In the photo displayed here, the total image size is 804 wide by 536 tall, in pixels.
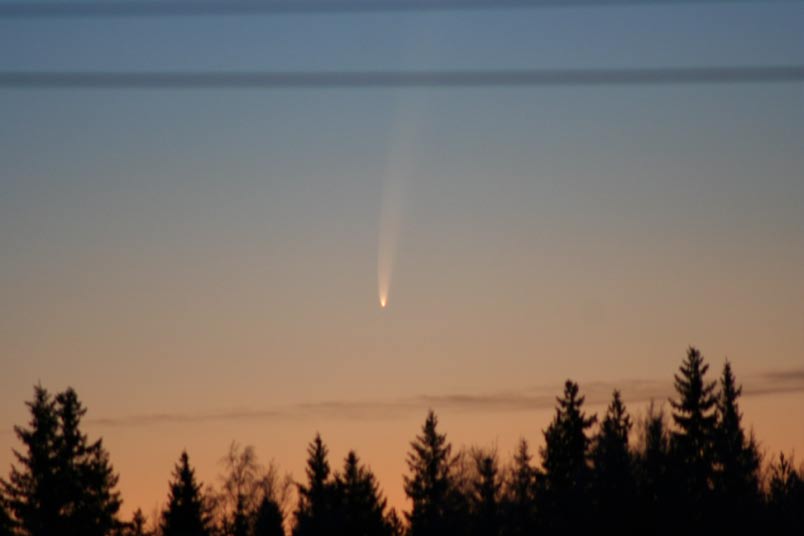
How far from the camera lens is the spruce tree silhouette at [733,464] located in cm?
6141

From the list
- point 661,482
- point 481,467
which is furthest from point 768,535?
point 481,467

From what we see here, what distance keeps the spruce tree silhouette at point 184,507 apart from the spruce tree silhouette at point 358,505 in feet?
23.2

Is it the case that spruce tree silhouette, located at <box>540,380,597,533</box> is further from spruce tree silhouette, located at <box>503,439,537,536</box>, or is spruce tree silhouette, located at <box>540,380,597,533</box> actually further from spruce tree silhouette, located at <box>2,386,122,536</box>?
spruce tree silhouette, located at <box>2,386,122,536</box>

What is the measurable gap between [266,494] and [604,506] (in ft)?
129

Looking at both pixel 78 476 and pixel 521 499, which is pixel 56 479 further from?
pixel 521 499

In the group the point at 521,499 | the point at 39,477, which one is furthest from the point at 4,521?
the point at 521,499

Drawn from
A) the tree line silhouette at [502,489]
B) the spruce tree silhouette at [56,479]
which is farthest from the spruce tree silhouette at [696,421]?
the spruce tree silhouette at [56,479]

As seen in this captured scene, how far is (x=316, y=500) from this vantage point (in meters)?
85.8

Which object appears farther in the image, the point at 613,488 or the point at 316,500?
the point at 316,500

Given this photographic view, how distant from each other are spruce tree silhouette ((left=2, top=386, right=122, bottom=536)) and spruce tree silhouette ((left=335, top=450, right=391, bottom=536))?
11.4 metres

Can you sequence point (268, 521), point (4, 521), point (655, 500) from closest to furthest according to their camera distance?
point (655, 500), point (4, 521), point (268, 521)

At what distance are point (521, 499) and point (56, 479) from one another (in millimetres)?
24358

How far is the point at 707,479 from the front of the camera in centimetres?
8344

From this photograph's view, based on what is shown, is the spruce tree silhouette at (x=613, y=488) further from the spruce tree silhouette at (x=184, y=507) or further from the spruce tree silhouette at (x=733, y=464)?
the spruce tree silhouette at (x=184, y=507)
